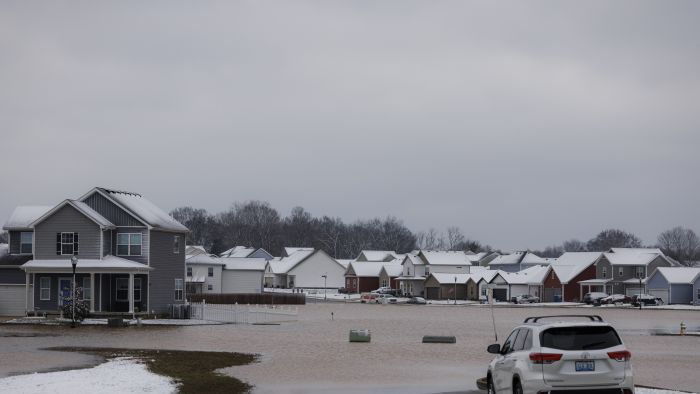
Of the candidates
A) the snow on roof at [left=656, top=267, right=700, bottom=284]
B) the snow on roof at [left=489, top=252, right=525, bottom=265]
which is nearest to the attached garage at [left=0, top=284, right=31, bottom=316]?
the snow on roof at [left=656, top=267, right=700, bottom=284]

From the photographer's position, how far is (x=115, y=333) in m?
51.1

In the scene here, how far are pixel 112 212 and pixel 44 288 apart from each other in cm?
709

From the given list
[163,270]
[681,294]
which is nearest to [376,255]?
[681,294]

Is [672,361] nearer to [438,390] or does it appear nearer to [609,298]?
[438,390]

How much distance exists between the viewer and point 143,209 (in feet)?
230

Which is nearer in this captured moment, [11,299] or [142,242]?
[142,242]

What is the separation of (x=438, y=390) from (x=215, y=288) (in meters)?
92.9

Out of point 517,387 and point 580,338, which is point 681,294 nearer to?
point 517,387

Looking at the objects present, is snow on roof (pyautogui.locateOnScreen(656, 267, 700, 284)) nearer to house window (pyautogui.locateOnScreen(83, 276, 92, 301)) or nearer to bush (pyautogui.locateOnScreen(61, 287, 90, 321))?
house window (pyautogui.locateOnScreen(83, 276, 92, 301))

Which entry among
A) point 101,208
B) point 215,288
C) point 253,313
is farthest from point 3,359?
point 215,288

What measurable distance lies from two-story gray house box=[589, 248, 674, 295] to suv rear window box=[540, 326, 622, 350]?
363 feet

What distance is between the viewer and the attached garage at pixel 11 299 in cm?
6956

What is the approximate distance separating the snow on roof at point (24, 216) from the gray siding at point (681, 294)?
257ft

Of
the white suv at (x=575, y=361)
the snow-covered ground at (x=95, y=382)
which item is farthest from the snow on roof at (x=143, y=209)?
the white suv at (x=575, y=361)
